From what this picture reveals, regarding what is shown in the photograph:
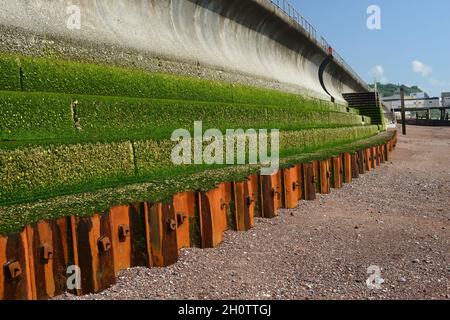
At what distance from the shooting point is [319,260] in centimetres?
598

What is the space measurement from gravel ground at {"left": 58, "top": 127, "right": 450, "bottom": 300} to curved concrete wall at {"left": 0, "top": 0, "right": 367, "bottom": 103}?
6001 mm

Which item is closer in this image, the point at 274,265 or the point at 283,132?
the point at 274,265

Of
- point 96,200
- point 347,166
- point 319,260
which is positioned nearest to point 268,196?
point 319,260

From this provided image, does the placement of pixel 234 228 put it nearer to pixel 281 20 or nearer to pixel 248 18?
pixel 248 18

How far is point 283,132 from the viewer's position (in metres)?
12.6

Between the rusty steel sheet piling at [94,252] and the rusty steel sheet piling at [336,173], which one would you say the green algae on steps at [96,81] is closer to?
the rusty steel sheet piling at [94,252]

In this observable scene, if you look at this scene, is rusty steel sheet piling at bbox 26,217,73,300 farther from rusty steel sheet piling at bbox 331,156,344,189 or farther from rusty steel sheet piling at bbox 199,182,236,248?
rusty steel sheet piling at bbox 331,156,344,189

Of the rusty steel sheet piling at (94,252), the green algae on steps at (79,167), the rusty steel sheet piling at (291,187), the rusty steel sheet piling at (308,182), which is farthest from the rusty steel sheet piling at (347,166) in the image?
the rusty steel sheet piling at (94,252)

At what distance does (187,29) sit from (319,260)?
10940 millimetres

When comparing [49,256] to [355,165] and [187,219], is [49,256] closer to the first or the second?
[187,219]

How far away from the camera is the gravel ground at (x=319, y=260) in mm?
4934

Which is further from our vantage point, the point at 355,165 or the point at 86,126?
the point at 355,165
